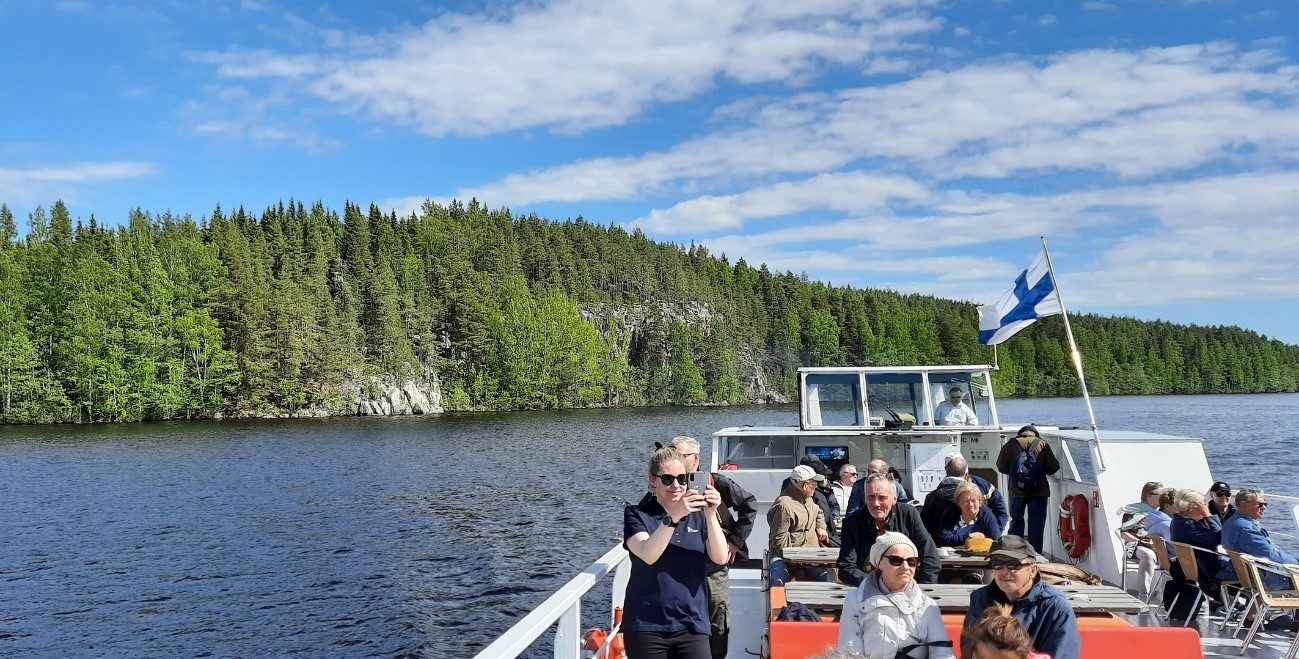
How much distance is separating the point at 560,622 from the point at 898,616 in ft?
6.24

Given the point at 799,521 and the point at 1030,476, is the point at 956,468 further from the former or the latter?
the point at 1030,476

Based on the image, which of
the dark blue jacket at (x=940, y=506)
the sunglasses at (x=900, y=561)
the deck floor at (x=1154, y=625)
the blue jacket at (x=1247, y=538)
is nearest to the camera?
the sunglasses at (x=900, y=561)

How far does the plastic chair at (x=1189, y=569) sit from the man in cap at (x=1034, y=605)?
4.85 m

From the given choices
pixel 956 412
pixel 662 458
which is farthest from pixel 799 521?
pixel 956 412

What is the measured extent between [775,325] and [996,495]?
166 metres

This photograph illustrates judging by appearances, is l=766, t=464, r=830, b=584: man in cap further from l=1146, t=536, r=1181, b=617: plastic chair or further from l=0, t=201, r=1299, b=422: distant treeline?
l=0, t=201, r=1299, b=422: distant treeline

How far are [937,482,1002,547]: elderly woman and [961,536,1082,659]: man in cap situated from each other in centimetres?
380

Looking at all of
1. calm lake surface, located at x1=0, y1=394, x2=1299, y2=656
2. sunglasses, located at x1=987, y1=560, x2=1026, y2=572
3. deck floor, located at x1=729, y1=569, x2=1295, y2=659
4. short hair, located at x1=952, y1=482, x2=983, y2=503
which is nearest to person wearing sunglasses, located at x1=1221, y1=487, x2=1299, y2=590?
deck floor, located at x1=729, y1=569, x2=1295, y2=659

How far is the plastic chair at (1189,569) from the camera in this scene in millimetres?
8688

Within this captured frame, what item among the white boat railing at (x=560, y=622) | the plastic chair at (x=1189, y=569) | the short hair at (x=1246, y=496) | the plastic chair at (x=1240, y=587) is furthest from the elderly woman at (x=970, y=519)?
the white boat railing at (x=560, y=622)

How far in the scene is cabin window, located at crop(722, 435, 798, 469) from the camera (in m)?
14.5

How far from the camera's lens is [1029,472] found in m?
11.6

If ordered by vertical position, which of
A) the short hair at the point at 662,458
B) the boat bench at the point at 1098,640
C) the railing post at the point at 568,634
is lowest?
the boat bench at the point at 1098,640

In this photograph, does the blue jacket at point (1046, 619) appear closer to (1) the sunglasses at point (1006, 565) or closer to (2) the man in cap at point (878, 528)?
(1) the sunglasses at point (1006, 565)
